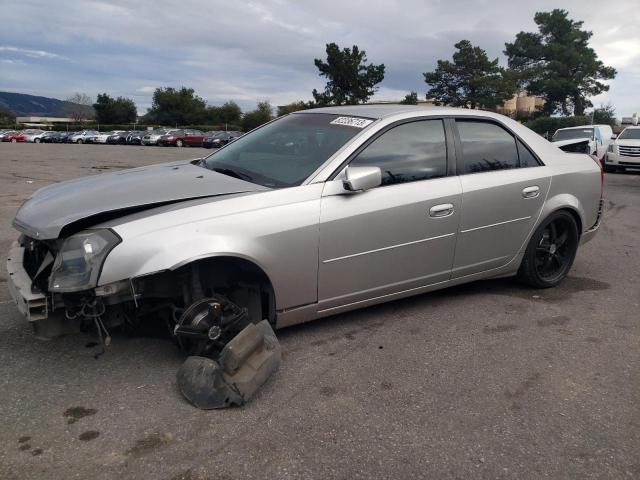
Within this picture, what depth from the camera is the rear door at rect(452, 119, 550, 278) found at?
13.4 ft

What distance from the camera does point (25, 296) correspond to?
9.32ft

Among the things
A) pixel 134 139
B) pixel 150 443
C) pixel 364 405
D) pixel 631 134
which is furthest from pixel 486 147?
pixel 134 139

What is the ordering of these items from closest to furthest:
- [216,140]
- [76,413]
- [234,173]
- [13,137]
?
1. [76,413]
2. [234,173]
3. [216,140]
4. [13,137]

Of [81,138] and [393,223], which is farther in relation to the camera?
[81,138]

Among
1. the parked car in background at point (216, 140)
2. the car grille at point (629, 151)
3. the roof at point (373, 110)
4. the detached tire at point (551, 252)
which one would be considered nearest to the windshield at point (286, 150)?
the roof at point (373, 110)

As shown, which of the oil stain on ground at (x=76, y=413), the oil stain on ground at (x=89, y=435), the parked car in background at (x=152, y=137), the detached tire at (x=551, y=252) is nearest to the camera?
the oil stain on ground at (x=89, y=435)

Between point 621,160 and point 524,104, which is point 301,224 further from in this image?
point 524,104

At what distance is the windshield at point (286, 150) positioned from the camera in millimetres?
3586

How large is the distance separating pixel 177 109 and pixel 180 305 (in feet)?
287

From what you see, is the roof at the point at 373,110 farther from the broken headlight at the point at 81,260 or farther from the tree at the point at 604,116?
the tree at the point at 604,116

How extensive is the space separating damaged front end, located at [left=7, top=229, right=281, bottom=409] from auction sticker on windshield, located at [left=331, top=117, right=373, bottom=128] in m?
1.27

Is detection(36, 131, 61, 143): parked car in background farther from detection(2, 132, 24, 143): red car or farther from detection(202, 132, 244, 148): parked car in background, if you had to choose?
detection(202, 132, 244, 148): parked car in background

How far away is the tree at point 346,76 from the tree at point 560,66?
15215 millimetres

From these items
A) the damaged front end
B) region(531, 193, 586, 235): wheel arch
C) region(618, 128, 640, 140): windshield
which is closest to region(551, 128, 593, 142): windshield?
region(618, 128, 640, 140): windshield
